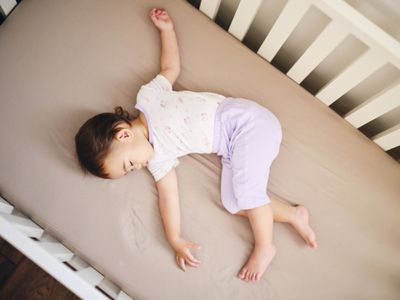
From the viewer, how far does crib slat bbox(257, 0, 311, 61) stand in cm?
88

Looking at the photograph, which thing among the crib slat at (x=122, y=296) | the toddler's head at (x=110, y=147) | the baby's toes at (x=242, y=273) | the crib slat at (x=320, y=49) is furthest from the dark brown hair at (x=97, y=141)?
the crib slat at (x=320, y=49)

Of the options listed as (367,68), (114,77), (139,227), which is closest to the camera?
(367,68)

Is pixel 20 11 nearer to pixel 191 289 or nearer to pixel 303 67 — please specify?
pixel 303 67

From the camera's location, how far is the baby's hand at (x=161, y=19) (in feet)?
3.67

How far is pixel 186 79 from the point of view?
1.13 metres

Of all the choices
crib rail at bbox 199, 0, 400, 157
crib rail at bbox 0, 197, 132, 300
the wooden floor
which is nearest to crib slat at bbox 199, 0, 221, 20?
crib rail at bbox 199, 0, 400, 157

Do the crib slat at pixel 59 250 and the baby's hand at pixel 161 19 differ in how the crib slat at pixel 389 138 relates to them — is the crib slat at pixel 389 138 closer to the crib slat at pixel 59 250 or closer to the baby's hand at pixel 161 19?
the baby's hand at pixel 161 19

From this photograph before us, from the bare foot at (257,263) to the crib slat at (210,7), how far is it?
0.80 meters

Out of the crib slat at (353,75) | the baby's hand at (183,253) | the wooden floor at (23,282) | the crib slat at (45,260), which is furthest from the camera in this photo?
the wooden floor at (23,282)

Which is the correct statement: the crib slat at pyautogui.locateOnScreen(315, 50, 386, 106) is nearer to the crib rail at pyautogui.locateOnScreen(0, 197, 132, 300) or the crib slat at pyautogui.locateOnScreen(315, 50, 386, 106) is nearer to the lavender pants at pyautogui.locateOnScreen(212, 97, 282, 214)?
the lavender pants at pyautogui.locateOnScreen(212, 97, 282, 214)

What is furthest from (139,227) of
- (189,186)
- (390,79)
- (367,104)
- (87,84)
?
(390,79)

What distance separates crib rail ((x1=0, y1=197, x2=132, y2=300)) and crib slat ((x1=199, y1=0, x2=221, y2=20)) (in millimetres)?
895

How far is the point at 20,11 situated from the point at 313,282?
1.31 metres

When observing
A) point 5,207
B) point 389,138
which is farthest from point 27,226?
point 389,138
